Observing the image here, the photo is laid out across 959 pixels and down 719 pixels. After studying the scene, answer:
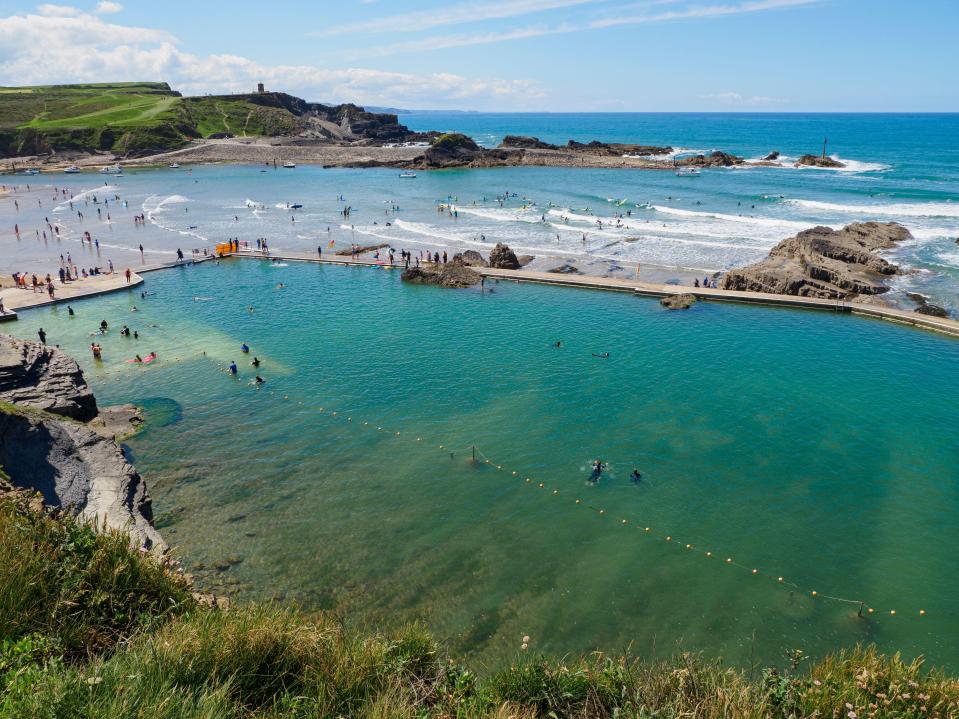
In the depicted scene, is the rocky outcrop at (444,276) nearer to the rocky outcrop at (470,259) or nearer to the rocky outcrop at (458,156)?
the rocky outcrop at (470,259)

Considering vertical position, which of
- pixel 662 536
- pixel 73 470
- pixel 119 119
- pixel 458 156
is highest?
pixel 119 119

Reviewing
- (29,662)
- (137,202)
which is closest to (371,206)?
(137,202)

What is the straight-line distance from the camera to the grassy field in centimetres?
852

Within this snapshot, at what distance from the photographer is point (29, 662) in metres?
8.48

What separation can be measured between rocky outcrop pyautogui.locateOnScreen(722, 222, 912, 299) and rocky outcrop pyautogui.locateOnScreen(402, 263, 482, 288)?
19960 millimetres

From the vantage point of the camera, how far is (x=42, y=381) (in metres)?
23.2

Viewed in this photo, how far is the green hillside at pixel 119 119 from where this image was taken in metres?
141

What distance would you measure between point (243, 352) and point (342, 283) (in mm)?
15784

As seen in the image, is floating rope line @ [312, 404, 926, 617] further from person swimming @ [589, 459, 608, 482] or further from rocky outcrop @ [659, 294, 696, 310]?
rocky outcrop @ [659, 294, 696, 310]

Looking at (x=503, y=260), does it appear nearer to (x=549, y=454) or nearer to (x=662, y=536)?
(x=549, y=454)

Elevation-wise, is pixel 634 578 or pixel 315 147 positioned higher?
pixel 315 147

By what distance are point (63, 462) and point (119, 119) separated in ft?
570

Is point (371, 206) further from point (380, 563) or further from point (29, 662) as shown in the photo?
point (29, 662)

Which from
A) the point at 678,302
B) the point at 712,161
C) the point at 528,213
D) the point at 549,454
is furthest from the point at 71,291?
the point at 712,161
